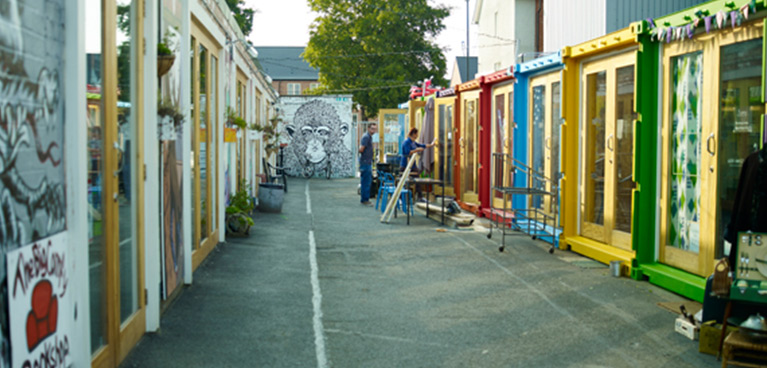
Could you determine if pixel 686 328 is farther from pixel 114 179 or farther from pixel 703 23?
pixel 114 179

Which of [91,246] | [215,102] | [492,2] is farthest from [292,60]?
[91,246]

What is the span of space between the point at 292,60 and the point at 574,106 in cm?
7960

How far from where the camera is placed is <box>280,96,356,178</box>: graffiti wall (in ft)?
109

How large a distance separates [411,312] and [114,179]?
119 inches

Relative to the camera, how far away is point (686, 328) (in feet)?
20.4

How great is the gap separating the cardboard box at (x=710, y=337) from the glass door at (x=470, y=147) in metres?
Answer: 10.6

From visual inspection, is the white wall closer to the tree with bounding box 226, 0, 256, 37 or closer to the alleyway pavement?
the tree with bounding box 226, 0, 256, 37

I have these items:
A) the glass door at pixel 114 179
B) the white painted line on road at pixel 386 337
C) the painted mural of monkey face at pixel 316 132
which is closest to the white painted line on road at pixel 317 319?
the white painted line on road at pixel 386 337

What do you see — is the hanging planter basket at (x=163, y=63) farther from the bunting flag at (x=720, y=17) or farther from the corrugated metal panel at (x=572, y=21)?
the corrugated metal panel at (x=572, y=21)

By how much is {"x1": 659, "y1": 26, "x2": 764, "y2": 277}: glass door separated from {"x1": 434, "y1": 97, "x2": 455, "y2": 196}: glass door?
10.0m

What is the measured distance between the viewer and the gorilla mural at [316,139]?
109 feet

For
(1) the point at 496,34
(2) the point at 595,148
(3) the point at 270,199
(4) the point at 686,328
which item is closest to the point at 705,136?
(4) the point at 686,328

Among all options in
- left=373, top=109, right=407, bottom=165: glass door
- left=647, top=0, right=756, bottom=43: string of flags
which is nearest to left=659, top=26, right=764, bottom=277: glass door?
left=647, top=0, right=756, bottom=43: string of flags

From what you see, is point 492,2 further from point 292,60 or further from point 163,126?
point 292,60
